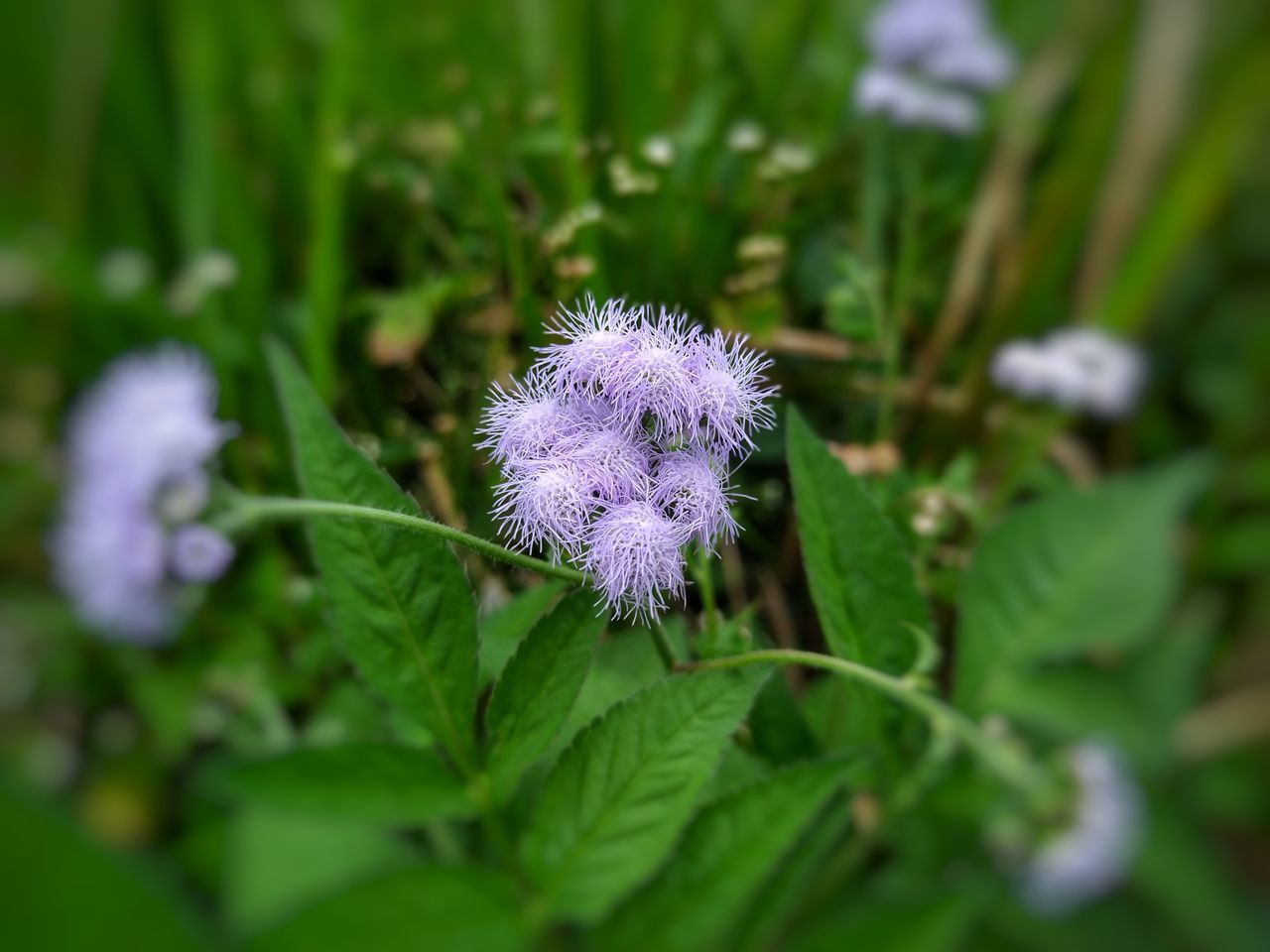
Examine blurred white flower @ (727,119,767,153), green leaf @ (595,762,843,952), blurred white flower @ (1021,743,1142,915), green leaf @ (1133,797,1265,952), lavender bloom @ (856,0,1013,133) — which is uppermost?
lavender bloom @ (856,0,1013,133)

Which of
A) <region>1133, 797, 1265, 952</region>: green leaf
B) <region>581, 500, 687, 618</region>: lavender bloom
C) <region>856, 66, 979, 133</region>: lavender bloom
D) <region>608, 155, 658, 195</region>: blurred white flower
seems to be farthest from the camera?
<region>1133, 797, 1265, 952</region>: green leaf

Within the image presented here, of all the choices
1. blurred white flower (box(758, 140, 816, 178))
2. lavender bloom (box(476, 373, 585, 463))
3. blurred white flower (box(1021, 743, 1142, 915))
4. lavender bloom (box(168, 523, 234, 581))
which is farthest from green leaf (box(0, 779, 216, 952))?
blurred white flower (box(758, 140, 816, 178))

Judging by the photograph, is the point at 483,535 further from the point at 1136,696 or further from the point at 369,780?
the point at 1136,696

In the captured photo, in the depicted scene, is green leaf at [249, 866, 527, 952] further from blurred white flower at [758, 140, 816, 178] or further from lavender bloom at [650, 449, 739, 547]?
blurred white flower at [758, 140, 816, 178]

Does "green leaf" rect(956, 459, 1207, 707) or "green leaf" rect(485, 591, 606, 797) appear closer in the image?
"green leaf" rect(485, 591, 606, 797)

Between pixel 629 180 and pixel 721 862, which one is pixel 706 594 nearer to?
pixel 721 862

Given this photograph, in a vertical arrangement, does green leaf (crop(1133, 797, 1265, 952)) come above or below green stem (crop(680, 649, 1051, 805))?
below

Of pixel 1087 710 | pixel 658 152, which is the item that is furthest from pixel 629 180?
pixel 1087 710

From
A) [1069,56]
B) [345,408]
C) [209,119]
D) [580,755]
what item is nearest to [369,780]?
[580,755]
